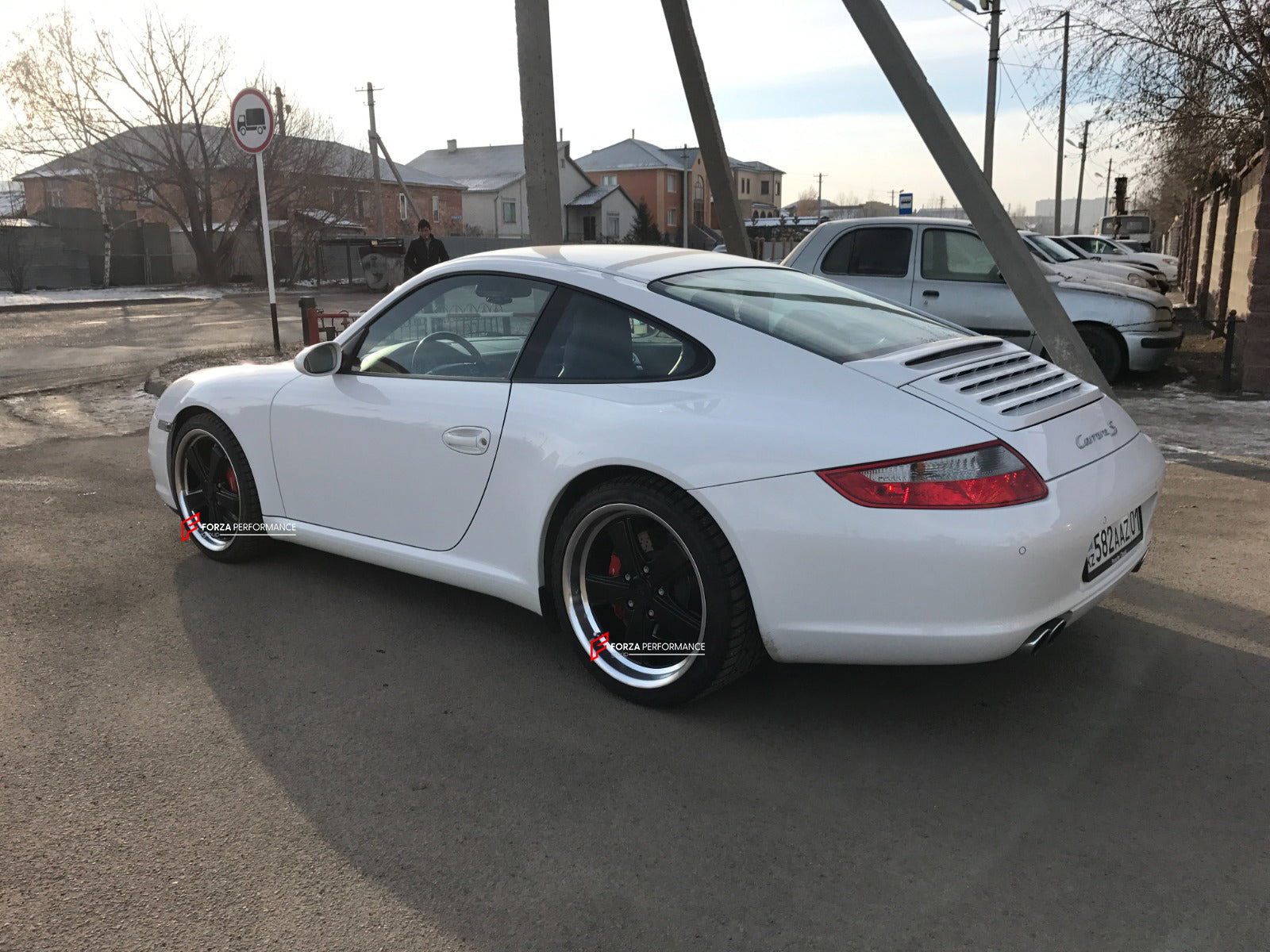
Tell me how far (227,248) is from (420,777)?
3985 cm

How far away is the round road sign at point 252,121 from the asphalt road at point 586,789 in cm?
779

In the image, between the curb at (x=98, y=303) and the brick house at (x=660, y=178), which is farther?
the brick house at (x=660, y=178)

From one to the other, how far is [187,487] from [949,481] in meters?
3.71

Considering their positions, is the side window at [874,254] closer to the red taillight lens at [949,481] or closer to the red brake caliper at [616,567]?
the red brake caliper at [616,567]

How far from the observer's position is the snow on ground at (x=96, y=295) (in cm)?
2583

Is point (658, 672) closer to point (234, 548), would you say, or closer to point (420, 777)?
point (420, 777)

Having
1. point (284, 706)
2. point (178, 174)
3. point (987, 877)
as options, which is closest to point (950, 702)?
point (987, 877)

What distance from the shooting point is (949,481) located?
2.68m

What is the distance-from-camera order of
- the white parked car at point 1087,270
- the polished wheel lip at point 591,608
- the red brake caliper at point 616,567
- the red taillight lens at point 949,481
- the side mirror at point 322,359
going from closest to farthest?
the red taillight lens at point 949,481, the polished wheel lip at point 591,608, the red brake caliper at point 616,567, the side mirror at point 322,359, the white parked car at point 1087,270

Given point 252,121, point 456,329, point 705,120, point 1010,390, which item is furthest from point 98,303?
point 1010,390
